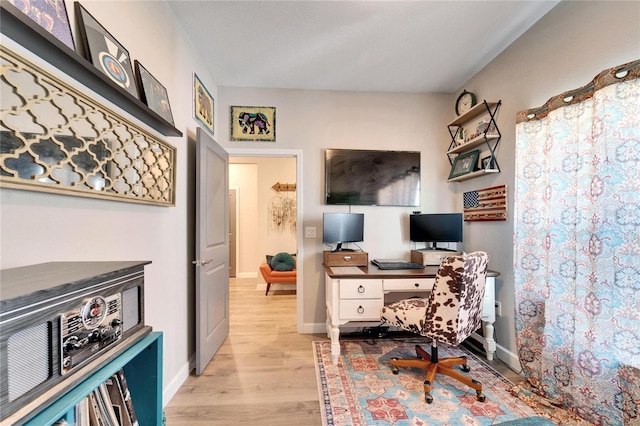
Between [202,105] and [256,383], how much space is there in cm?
242

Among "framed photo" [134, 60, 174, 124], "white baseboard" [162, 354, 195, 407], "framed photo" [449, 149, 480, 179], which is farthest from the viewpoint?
"framed photo" [449, 149, 480, 179]

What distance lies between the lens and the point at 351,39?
80.6 inches

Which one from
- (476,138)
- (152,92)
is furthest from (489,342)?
(152,92)

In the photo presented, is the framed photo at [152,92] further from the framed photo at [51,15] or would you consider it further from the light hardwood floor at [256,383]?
the light hardwood floor at [256,383]

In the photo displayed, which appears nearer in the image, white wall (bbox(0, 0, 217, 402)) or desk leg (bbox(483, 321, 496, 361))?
white wall (bbox(0, 0, 217, 402))

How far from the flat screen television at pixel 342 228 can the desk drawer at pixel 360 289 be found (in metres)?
0.56

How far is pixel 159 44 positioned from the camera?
65.9 inches

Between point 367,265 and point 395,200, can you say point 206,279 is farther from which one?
point 395,200

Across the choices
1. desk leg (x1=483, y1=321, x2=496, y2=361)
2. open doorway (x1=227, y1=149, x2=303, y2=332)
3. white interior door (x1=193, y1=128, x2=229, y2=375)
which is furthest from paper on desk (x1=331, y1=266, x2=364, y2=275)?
open doorway (x1=227, y1=149, x2=303, y2=332)

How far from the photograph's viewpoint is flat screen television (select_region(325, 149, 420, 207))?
9.16 feet

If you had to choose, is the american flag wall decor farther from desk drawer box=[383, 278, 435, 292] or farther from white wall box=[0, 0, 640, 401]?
desk drawer box=[383, 278, 435, 292]

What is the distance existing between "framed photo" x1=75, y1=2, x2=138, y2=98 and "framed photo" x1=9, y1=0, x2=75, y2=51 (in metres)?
A: 0.06

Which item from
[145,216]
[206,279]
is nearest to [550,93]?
[145,216]

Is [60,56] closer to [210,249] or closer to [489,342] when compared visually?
[210,249]
